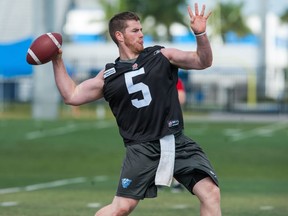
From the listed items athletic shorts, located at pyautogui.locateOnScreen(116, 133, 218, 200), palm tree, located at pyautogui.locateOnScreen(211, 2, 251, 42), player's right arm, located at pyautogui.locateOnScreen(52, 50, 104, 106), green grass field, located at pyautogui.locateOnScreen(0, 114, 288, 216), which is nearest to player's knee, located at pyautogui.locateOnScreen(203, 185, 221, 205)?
athletic shorts, located at pyautogui.locateOnScreen(116, 133, 218, 200)

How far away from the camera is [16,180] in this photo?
18812 mm

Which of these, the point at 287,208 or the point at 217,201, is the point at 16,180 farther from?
the point at 217,201

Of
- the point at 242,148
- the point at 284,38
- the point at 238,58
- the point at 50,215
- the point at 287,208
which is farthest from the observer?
the point at 284,38

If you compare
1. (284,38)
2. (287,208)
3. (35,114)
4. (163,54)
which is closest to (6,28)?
(35,114)

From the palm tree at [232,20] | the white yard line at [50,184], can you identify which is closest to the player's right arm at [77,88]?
the white yard line at [50,184]

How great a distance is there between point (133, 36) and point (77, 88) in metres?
0.69

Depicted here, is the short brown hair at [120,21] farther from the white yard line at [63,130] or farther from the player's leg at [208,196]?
the white yard line at [63,130]

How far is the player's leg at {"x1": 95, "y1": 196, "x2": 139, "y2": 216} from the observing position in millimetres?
8541

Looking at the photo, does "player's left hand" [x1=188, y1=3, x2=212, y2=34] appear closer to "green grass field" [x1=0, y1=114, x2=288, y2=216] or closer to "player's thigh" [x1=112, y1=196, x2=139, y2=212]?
"player's thigh" [x1=112, y1=196, x2=139, y2=212]

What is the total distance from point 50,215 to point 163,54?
404 cm

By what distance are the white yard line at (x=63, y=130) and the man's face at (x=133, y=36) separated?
19115mm

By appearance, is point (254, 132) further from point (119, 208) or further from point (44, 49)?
point (119, 208)

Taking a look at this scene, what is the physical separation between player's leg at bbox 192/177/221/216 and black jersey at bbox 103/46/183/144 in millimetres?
508

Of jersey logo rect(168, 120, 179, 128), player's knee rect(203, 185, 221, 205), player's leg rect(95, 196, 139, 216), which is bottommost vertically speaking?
player's leg rect(95, 196, 139, 216)
